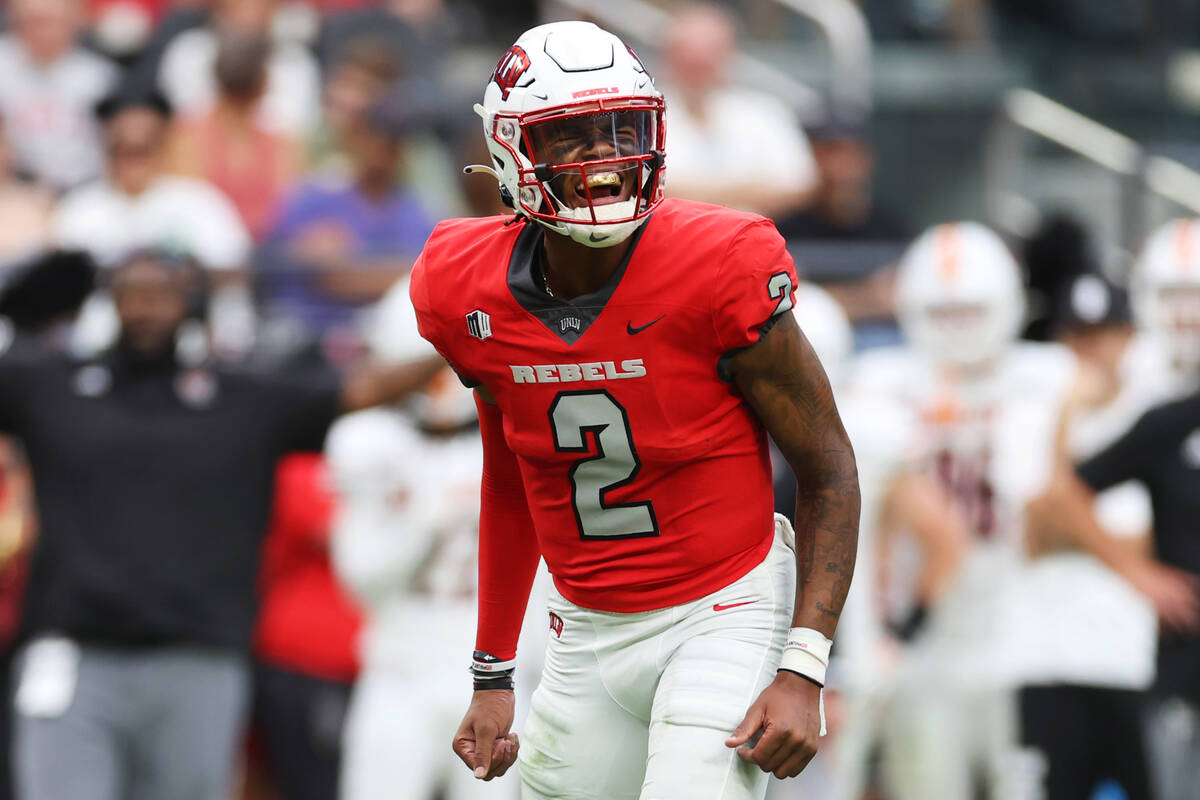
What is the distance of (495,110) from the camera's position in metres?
3.45

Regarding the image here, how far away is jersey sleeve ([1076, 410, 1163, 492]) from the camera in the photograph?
21.2 feet

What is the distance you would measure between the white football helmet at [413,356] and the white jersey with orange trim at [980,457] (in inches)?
61.6

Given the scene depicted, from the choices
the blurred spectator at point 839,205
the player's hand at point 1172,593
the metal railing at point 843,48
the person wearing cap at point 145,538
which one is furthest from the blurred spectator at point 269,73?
the player's hand at point 1172,593

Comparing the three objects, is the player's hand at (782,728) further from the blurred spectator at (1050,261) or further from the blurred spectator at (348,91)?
the blurred spectator at (1050,261)

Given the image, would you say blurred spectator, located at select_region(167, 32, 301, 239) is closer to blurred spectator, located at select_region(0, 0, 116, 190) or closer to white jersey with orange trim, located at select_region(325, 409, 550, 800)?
blurred spectator, located at select_region(0, 0, 116, 190)

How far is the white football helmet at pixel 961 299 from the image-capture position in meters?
7.62

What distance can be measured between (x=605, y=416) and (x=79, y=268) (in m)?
3.73

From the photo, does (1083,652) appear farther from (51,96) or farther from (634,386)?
(51,96)

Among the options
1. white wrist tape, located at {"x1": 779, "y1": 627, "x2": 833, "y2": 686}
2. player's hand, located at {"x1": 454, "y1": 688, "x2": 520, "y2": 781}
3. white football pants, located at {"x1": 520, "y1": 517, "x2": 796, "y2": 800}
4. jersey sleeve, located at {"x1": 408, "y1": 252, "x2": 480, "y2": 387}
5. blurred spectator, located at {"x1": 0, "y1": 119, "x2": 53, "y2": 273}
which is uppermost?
jersey sleeve, located at {"x1": 408, "y1": 252, "x2": 480, "y2": 387}

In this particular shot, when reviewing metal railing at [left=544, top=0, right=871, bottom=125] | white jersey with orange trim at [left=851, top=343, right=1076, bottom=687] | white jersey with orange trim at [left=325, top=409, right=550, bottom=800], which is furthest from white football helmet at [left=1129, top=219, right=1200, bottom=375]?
metal railing at [left=544, top=0, right=871, bottom=125]

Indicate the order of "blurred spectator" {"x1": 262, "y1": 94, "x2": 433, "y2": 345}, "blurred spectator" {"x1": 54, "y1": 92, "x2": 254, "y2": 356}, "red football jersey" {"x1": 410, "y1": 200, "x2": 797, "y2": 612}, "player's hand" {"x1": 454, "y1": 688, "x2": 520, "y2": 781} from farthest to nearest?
"blurred spectator" {"x1": 262, "y1": 94, "x2": 433, "y2": 345} < "blurred spectator" {"x1": 54, "y1": 92, "x2": 254, "y2": 356} < "player's hand" {"x1": 454, "y1": 688, "x2": 520, "y2": 781} < "red football jersey" {"x1": 410, "y1": 200, "x2": 797, "y2": 612}

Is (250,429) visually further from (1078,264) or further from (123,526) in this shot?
(1078,264)

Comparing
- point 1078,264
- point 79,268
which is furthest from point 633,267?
point 1078,264

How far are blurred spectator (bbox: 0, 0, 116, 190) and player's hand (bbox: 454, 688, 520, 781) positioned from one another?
17.0 feet
